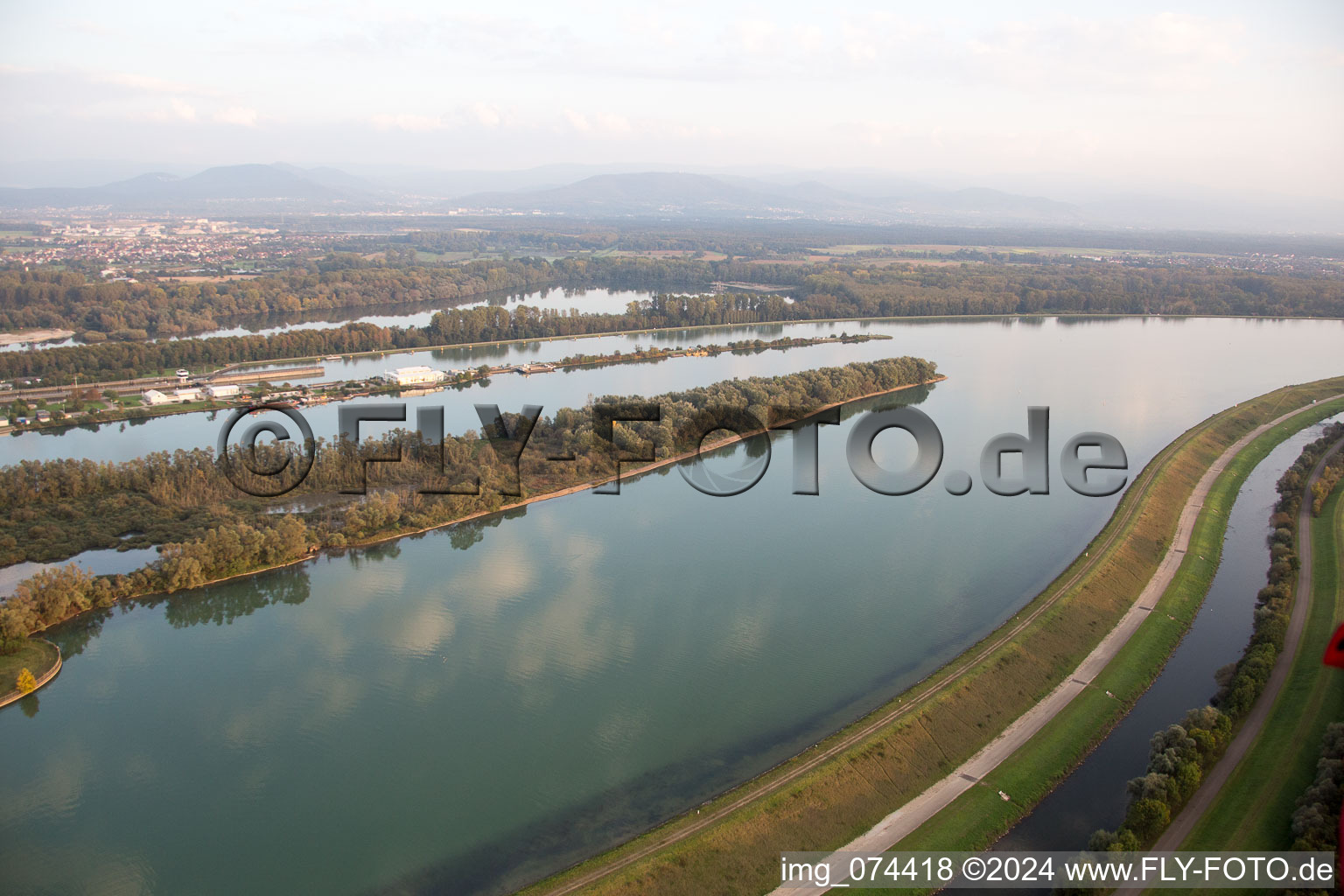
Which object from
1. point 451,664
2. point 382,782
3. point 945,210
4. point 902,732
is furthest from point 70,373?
point 945,210

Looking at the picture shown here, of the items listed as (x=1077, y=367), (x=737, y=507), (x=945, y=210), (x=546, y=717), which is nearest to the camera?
(x=546, y=717)

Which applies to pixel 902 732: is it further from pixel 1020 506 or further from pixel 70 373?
pixel 70 373

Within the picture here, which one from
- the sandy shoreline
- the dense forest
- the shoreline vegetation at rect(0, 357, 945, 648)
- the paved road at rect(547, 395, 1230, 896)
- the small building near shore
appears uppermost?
the dense forest

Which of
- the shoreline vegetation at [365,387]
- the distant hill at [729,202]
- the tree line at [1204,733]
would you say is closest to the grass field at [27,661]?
the shoreline vegetation at [365,387]

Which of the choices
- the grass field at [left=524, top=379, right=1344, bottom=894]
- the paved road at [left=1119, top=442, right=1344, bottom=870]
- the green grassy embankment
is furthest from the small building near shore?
the paved road at [left=1119, top=442, right=1344, bottom=870]

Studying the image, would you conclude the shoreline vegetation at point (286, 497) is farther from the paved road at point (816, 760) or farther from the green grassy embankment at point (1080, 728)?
the green grassy embankment at point (1080, 728)

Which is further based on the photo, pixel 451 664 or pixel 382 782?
pixel 451 664

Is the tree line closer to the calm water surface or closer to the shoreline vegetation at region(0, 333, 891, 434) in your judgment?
the calm water surface
